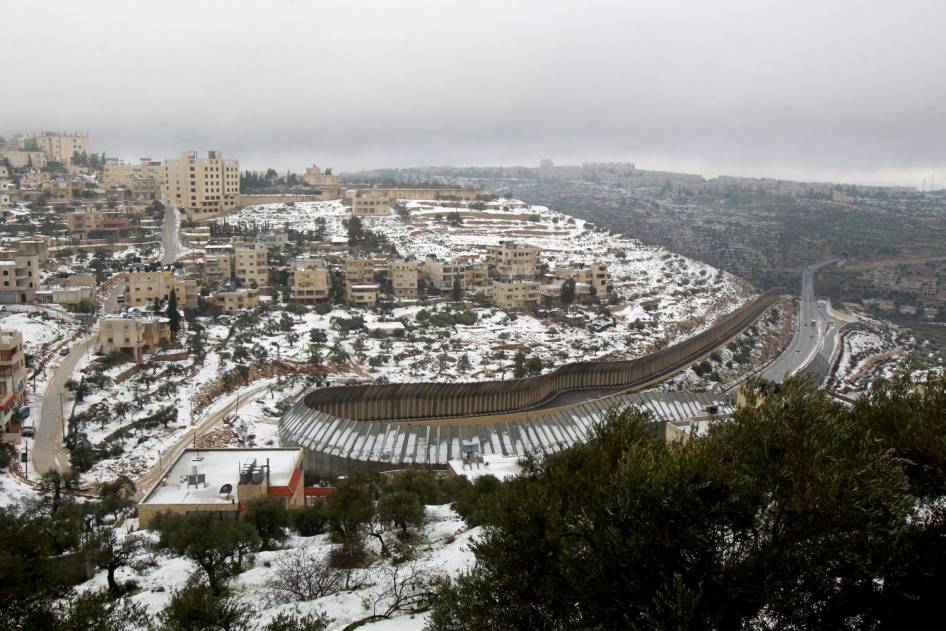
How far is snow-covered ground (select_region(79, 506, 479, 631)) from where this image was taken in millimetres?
10891

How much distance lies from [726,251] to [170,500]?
71.8m

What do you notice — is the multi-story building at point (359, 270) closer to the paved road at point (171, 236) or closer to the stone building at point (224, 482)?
the paved road at point (171, 236)

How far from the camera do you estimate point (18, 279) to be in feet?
118

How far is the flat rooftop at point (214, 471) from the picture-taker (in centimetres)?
1686

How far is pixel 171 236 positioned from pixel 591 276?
103 feet

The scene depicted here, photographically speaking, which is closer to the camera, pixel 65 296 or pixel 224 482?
pixel 224 482

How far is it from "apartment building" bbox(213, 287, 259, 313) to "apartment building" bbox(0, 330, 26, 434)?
50.4ft

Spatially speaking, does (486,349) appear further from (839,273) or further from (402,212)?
(839,273)

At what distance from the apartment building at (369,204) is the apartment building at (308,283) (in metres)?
27.9

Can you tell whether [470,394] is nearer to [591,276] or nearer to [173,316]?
[173,316]

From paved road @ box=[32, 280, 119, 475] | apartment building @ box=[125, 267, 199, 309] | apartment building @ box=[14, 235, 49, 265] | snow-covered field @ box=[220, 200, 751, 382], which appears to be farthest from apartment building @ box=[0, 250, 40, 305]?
snow-covered field @ box=[220, 200, 751, 382]

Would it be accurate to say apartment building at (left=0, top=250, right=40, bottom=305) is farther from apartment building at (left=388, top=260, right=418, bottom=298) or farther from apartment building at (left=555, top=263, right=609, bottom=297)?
apartment building at (left=555, top=263, right=609, bottom=297)

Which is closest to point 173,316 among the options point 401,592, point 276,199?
point 401,592

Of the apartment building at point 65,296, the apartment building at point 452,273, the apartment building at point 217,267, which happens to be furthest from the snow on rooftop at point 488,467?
the apartment building at point 217,267
